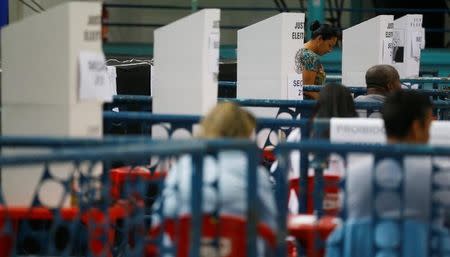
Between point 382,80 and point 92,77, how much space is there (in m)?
3.68

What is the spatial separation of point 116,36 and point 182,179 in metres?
14.9

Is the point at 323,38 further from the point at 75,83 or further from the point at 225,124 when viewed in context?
the point at 225,124

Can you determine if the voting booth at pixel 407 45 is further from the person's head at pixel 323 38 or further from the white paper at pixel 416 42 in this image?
the person's head at pixel 323 38

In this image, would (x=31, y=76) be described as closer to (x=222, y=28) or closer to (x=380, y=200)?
(x=380, y=200)

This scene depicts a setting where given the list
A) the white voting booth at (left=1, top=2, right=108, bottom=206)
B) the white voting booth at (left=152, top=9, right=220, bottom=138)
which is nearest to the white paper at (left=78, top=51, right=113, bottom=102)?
the white voting booth at (left=1, top=2, right=108, bottom=206)

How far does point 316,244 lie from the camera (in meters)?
4.10

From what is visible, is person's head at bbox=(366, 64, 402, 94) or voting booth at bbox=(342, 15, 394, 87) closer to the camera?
person's head at bbox=(366, 64, 402, 94)

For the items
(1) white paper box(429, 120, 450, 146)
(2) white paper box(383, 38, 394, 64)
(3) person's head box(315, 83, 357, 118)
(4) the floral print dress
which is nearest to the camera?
(1) white paper box(429, 120, 450, 146)

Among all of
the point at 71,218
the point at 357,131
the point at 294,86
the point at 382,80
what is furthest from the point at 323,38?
the point at 71,218

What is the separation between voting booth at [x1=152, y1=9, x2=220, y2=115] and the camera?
6.26 meters

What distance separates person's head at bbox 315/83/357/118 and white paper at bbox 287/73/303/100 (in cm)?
187

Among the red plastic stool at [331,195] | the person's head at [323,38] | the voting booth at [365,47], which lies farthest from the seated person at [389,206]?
the voting booth at [365,47]

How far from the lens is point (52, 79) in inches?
191

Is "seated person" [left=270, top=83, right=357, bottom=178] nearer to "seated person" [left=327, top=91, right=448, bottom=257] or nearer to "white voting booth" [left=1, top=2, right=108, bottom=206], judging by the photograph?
"white voting booth" [left=1, top=2, right=108, bottom=206]
